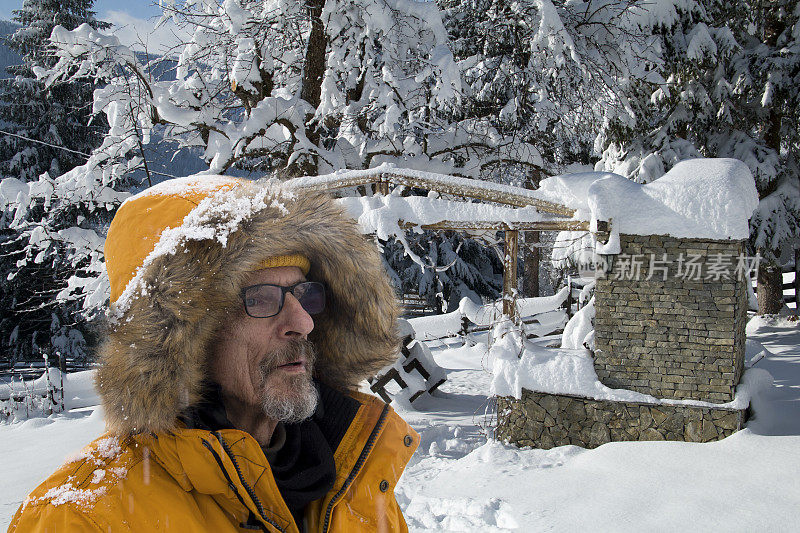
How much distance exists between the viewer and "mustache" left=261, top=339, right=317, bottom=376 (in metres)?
1.54

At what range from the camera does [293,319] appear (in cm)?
157

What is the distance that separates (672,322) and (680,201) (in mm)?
1540

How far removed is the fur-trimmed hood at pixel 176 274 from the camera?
134 centimetres

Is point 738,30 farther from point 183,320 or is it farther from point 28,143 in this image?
point 28,143

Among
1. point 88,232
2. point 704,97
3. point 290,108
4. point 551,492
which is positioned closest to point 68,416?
point 88,232

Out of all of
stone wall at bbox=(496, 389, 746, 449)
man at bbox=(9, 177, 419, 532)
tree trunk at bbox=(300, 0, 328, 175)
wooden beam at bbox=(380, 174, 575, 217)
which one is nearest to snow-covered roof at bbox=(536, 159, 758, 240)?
wooden beam at bbox=(380, 174, 575, 217)

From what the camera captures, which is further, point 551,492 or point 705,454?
point 705,454

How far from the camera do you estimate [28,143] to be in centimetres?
1647

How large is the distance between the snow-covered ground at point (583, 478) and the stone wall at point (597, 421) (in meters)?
0.19

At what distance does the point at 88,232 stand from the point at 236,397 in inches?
323

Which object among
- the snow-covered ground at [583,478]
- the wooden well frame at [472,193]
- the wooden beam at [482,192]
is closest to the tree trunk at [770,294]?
the snow-covered ground at [583,478]

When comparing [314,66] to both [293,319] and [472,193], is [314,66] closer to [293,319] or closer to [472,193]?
[472,193]

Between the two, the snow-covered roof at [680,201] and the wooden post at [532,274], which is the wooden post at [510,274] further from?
the wooden post at [532,274]

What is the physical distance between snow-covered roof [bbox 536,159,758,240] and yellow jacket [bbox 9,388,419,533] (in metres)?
6.13
